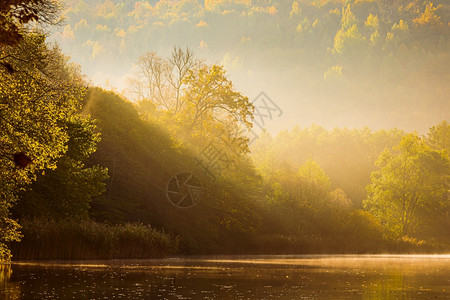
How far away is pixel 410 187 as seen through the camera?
315 feet

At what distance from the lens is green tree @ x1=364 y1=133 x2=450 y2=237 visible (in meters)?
95.1

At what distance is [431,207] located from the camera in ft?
320

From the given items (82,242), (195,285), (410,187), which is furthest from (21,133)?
(410,187)

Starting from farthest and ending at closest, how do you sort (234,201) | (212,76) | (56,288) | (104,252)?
1. (212,76)
2. (234,201)
3. (104,252)
4. (56,288)

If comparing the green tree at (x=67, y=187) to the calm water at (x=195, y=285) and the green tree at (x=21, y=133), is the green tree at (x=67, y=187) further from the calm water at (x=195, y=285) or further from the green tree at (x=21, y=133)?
the green tree at (x=21, y=133)

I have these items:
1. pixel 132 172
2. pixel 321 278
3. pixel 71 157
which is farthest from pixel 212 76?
pixel 321 278

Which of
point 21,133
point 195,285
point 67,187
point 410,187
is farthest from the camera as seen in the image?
point 410,187

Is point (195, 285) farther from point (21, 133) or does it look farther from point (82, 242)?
point (82, 242)

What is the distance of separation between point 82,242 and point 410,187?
72.6 m

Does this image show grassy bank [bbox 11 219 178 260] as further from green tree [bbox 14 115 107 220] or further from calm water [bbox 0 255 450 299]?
calm water [bbox 0 255 450 299]

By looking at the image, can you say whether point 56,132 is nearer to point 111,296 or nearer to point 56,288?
point 56,288

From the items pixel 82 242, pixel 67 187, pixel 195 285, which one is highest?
pixel 67 187

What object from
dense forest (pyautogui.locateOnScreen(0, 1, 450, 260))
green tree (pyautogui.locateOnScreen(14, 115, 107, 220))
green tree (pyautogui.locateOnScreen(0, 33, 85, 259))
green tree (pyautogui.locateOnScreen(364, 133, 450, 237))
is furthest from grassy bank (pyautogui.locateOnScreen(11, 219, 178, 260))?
green tree (pyautogui.locateOnScreen(364, 133, 450, 237))

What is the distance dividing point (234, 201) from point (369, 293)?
37897 millimetres
